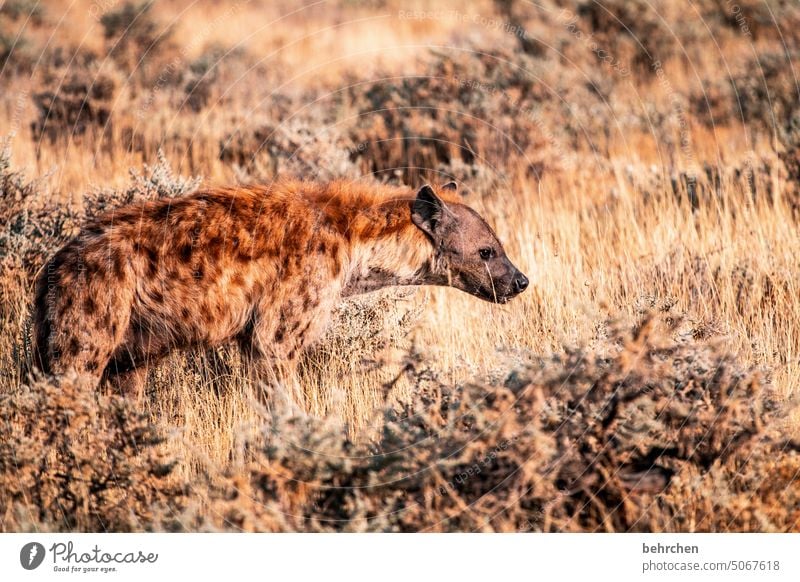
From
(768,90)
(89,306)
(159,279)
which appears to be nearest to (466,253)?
(159,279)

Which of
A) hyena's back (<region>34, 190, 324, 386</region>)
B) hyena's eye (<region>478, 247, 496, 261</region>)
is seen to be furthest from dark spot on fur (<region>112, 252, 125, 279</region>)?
hyena's eye (<region>478, 247, 496, 261</region>)

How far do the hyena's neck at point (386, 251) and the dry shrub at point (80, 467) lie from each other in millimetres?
2094

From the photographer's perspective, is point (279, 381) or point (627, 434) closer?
point (627, 434)

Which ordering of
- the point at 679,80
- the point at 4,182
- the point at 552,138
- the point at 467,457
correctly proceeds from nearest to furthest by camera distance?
the point at 467,457
the point at 4,182
the point at 552,138
the point at 679,80

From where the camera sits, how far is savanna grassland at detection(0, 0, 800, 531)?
5.61 meters

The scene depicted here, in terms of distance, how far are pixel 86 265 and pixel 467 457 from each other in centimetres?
275

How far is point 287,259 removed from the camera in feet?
22.9

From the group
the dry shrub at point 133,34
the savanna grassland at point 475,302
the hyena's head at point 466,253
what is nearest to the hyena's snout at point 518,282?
the hyena's head at point 466,253

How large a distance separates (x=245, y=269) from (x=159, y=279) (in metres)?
0.62

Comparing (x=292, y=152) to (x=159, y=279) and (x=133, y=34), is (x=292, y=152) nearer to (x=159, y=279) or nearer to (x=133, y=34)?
(x=159, y=279)

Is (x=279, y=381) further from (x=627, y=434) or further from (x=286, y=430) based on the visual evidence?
(x=627, y=434)

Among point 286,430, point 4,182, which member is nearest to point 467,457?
point 286,430

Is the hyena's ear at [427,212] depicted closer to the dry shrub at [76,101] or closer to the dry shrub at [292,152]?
the dry shrub at [292,152]

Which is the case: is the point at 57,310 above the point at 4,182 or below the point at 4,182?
below
